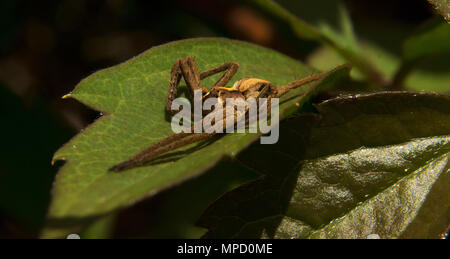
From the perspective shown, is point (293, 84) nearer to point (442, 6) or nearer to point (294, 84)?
point (294, 84)

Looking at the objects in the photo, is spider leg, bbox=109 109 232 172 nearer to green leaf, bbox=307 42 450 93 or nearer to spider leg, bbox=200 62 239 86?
spider leg, bbox=200 62 239 86

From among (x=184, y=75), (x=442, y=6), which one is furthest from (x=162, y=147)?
(x=442, y=6)

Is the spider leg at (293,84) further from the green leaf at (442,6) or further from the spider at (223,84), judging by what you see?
the green leaf at (442,6)

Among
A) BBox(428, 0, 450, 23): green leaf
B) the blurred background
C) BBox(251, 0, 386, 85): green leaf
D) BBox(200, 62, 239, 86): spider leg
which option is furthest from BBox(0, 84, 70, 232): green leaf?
BBox(428, 0, 450, 23): green leaf

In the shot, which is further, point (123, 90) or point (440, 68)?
point (440, 68)

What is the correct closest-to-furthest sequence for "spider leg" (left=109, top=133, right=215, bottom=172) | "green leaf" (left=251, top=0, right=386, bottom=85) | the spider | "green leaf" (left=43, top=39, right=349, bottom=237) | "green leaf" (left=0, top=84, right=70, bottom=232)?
"green leaf" (left=43, top=39, right=349, bottom=237)
"spider leg" (left=109, top=133, right=215, bottom=172)
the spider
"green leaf" (left=251, top=0, right=386, bottom=85)
"green leaf" (left=0, top=84, right=70, bottom=232)
